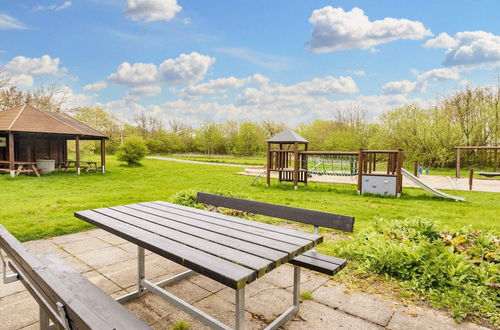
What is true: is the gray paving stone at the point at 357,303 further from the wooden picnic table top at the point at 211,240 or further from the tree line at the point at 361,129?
the tree line at the point at 361,129

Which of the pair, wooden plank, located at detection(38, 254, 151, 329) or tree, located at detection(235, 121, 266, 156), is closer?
wooden plank, located at detection(38, 254, 151, 329)

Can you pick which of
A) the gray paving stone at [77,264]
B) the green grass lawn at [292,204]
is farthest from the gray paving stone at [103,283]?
the green grass lawn at [292,204]

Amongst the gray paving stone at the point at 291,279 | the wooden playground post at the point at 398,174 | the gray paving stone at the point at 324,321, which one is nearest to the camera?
the gray paving stone at the point at 324,321

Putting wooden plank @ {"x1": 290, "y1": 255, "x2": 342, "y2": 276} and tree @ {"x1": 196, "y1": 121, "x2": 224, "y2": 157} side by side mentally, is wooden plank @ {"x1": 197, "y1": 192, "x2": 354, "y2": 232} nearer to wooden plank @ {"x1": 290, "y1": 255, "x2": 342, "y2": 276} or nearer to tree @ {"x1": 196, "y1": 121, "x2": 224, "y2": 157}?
wooden plank @ {"x1": 290, "y1": 255, "x2": 342, "y2": 276}

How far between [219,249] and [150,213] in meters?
1.37

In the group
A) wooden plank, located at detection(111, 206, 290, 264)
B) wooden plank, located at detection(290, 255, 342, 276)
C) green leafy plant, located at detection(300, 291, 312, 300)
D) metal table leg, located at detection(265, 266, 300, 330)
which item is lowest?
green leafy plant, located at detection(300, 291, 312, 300)

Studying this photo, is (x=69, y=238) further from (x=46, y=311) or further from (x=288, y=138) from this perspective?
(x=288, y=138)

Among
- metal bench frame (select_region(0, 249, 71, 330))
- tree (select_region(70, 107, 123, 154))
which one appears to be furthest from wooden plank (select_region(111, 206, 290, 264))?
tree (select_region(70, 107, 123, 154))

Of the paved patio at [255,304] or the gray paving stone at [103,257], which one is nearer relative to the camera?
the paved patio at [255,304]

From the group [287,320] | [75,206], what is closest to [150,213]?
[287,320]

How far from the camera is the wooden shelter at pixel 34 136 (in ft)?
51.5

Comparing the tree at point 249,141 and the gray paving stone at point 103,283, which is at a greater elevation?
the tree at point 249,141

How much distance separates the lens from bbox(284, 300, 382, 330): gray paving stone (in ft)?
8.36

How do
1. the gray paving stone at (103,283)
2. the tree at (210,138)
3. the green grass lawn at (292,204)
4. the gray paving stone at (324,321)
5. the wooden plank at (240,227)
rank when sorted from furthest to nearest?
the tree at (210,138), the green grass lawn at (292,204), the gray paving stone at (103,283), the gray paving stone at (324,321), the wooden plank at (240,227)
